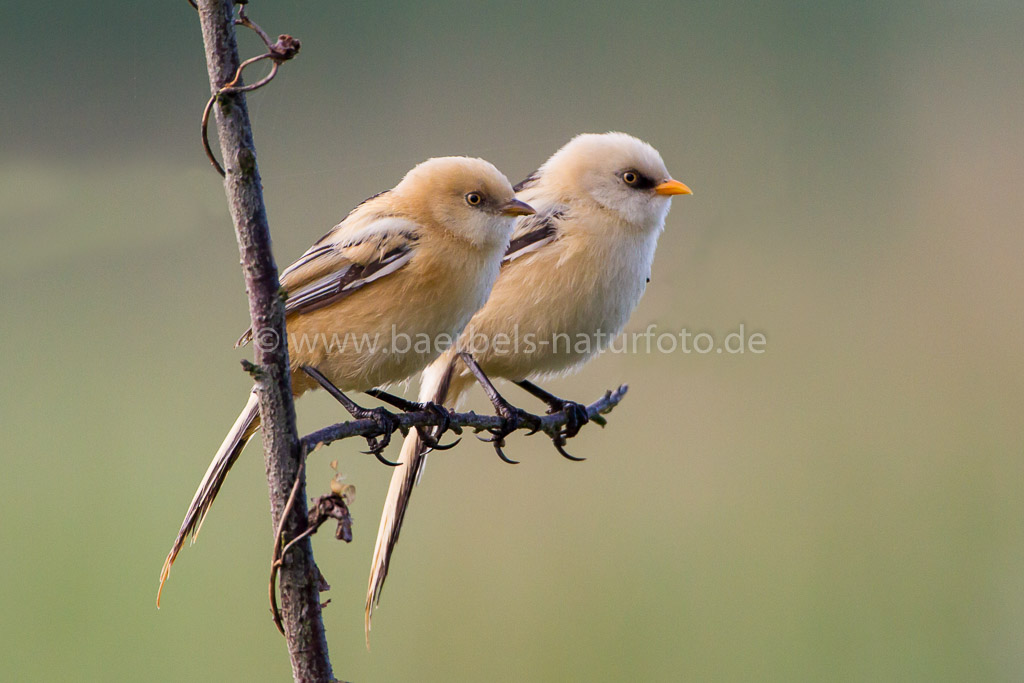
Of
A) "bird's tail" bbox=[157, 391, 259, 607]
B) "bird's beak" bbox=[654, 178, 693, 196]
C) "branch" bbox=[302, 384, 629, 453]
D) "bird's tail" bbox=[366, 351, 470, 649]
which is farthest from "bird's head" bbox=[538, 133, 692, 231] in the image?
"bird's tail" bbox=[157, 391, 259, 607]

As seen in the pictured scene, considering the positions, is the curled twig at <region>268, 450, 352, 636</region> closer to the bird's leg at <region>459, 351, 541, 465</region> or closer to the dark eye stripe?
the bird's leg at <region>459, 351, 541, 465</region>

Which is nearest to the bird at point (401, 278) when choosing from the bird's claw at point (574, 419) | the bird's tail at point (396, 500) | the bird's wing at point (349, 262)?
the bird's wing at point (349, 262)

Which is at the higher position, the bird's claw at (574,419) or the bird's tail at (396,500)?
the bird's claw at (574,419)

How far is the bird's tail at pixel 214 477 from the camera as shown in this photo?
1.55m

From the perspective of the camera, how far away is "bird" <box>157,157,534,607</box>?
2.08 metres

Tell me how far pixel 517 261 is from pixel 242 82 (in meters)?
1.65

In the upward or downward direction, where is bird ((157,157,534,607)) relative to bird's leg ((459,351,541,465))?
upward

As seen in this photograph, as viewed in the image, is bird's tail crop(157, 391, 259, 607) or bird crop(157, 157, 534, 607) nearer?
bird's tail crop(157, 391, 259, 607)

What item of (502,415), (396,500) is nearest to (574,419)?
(502,415)

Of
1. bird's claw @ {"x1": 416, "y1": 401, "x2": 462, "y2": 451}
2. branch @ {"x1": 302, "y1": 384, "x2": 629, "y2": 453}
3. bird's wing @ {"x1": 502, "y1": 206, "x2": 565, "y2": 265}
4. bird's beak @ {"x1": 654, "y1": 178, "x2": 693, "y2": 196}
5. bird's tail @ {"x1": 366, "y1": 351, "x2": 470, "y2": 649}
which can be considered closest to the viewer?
branch @ {"x1": 302, "y1": 384, "x2": 629, "y2": 453}

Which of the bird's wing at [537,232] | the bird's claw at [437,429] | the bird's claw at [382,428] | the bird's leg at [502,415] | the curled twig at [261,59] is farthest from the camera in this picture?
the bird's wing at [537,232]

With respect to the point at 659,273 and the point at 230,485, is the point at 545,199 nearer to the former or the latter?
the point at 659,273

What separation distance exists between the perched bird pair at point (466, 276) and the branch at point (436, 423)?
0.41 feet

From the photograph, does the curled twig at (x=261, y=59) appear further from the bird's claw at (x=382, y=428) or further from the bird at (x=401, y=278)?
the bird at (x=401, y=278)
